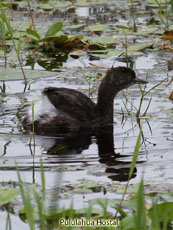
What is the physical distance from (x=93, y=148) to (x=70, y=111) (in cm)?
89

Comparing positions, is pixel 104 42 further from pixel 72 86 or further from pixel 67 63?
pixel 72 86

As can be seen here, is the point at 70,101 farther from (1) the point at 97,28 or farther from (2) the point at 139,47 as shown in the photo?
(1) the point at 97,28

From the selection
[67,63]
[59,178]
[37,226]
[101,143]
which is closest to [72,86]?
[67,63]

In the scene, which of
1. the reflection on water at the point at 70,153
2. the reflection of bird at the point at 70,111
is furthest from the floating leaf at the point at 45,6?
the reflection on water at the point at 70,153

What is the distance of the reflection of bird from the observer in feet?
23.9

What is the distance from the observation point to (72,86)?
850 centimetres

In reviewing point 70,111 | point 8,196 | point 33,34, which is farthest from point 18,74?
point 8,196

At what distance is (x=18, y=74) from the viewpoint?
868cm

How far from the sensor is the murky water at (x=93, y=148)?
5562 millimetres

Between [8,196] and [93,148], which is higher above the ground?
[8,196]

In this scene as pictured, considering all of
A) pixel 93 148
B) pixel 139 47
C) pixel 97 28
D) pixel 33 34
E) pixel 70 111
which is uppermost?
pixel 33 34

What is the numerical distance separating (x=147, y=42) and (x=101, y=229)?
6.49m

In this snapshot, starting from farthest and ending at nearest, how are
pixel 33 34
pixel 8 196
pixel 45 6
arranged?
1. pixel 45 6
2. pixel 33 34
3. pixel 8 196

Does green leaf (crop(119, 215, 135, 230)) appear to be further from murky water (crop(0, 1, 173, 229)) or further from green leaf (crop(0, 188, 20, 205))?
green leaf (crop(0, 188, 20, 205))
